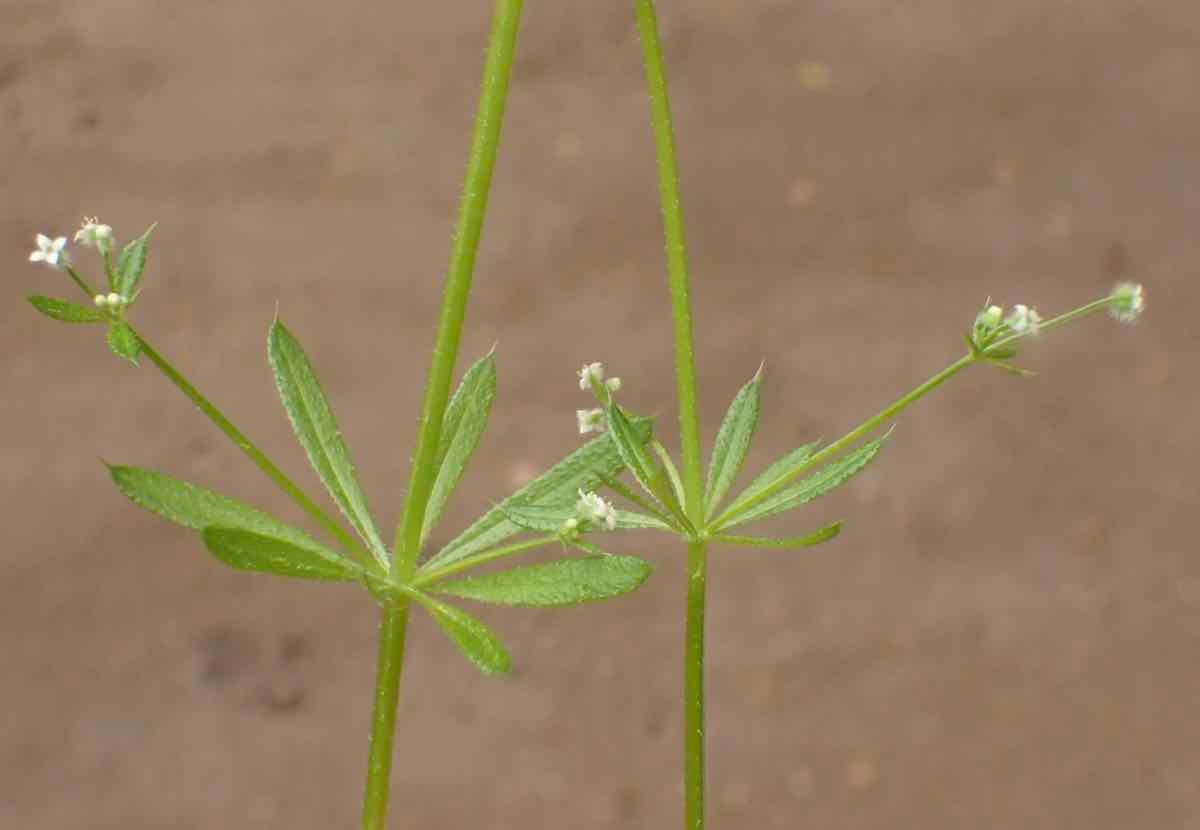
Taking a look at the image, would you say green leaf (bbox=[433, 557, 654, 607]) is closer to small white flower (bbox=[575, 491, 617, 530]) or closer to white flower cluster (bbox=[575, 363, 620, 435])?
small white flower (bbox=[575, 491, 617, 530])

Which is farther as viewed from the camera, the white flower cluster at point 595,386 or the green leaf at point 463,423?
the green leaf at point 463,423

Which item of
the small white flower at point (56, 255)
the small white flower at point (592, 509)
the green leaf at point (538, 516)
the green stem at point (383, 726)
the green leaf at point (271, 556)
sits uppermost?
the small white flower at point (56, 255)

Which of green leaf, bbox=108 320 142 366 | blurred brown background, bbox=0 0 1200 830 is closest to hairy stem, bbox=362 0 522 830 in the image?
green leaf, bbox=108 320 142 366

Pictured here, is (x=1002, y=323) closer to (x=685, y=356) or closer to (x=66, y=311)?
(x=685, y=356)

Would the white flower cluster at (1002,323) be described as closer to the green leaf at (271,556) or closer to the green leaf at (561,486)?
the green leaf at (561,486)

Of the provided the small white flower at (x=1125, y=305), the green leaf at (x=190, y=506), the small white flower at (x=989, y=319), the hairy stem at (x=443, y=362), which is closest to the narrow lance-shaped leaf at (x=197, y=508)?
the green leaf at (x=190, y=506)

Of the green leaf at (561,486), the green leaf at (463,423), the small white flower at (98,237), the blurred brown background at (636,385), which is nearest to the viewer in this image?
the small white flower at (98,237)

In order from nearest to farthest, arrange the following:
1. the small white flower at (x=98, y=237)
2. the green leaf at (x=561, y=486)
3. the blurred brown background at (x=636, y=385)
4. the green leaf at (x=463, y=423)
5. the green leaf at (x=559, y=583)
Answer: the green leaf at (x=559, y=583) < the small white flower at (x=98, y=237) < the green leaf at (x=561, y=486) < the green leaf at (x=463, y=423) < the blurred brown background at (x=636, y=385)
